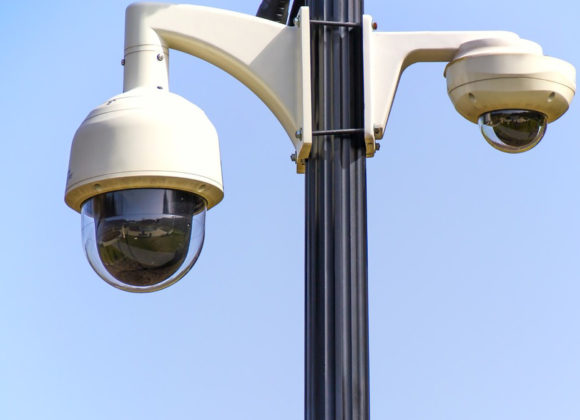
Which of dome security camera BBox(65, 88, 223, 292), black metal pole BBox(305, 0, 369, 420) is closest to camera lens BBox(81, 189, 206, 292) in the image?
dome security camera BBox(65, 88, 223, 292)

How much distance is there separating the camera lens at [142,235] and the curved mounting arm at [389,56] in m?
0.56

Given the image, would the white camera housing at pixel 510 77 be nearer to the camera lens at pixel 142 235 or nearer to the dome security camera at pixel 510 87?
the dome security camera at pixel 510 87

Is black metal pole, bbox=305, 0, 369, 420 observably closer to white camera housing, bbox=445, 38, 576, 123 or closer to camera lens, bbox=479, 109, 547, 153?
white camera housing, bbox=445, 38, 576, 123

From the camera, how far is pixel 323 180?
388 centimetres

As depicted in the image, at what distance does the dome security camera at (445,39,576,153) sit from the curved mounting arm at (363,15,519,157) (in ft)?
0.14

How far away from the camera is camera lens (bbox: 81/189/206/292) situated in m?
3.76

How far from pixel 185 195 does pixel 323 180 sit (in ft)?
1.32

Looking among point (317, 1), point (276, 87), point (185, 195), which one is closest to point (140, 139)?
point (185, 195)

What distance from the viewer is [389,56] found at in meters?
4.02

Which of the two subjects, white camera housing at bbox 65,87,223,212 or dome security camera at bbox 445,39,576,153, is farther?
dome security camera at bbox 445,39,576,153

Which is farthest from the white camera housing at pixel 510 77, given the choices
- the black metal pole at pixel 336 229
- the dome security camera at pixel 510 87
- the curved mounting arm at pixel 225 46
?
the curved mounting arm at pixel 225 46

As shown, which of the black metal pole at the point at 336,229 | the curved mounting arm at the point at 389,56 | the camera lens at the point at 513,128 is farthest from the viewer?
the camera lens at the point at 513,128

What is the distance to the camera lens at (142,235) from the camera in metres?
3.76

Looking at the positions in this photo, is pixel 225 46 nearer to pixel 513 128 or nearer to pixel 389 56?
pixel 389 56
